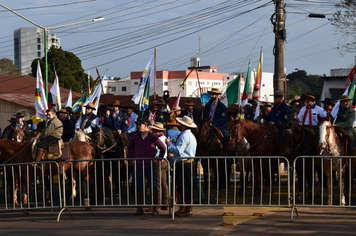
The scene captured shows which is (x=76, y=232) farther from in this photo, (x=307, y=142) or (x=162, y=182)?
(x=307, y=142)

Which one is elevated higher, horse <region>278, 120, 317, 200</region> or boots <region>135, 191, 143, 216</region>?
horse <region>278, 120, 317, 200</region>

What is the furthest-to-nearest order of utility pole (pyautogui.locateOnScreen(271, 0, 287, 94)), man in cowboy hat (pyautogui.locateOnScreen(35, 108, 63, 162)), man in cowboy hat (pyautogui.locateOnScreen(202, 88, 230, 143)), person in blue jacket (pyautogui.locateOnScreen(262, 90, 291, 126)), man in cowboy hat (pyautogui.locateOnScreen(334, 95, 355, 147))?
utility pole (pyautogui.locateOnScreen(271, 0, 287, 94))
man in cowboy hat (pyautogui.locateOnScreen(202, 88, 230, 143))
person in blue jacket (pyautogui.locateOnScreen(262, 90, 291, 126))
man in cowboy hat (pyautogui.locateOnScreen(334, 95, 355, 147))
man in cowboy hat (pyautogui.locateOnScreen(35, 108, 63, 162))

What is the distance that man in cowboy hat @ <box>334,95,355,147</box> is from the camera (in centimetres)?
Answer: 1288

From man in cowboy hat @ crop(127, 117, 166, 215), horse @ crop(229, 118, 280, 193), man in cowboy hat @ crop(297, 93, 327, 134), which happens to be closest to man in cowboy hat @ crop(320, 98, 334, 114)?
man in cowboy hat @ crop(297, 93, 327, 134)

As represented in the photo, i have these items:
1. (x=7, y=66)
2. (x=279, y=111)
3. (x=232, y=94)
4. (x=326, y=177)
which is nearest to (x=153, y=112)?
(x=279, y=111)

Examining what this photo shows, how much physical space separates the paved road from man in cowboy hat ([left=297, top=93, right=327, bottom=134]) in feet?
9.59

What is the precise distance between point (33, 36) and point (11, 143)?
169 metres

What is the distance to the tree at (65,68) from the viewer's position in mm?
54094

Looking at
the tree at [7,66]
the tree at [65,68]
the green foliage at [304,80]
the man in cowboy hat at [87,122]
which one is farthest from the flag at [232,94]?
the green foliage at [304,80]

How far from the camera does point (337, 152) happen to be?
1216 cm

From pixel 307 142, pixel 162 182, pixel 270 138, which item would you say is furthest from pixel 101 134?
pixel 307 142

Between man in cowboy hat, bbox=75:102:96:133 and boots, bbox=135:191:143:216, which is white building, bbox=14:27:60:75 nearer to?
man in cowboy hat, bbox=75:102:96:133

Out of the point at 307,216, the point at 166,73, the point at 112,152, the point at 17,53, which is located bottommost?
the point at 307,216

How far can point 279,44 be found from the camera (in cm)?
1809
